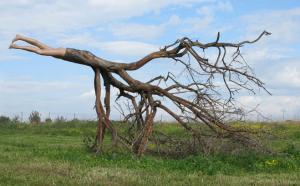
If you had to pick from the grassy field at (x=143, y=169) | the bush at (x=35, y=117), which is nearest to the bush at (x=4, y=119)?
the bush at (x=35, y=117)

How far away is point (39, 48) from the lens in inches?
615

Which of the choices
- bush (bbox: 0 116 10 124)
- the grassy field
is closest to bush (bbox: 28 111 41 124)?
bush (bbox: 0 116 10 124)

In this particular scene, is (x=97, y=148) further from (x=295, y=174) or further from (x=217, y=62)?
(x=295, y=174)

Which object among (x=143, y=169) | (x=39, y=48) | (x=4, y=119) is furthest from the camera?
(x=4, y=119)

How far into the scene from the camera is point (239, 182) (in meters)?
10.7

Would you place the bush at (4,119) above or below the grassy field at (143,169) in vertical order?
above

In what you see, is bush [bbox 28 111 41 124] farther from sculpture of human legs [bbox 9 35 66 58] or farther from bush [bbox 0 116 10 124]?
sculpture of human legs [bbox 9 35 66 58]

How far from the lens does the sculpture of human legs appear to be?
15508 mm

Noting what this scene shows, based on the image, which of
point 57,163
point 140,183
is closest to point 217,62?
point 57,163

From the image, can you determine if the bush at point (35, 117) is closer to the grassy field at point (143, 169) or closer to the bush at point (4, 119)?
the bush at point (4, 119)

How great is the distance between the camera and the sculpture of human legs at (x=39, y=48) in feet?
50.9

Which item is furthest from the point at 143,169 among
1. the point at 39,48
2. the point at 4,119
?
the point at 4,119

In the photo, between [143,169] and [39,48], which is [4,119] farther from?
[143,169]

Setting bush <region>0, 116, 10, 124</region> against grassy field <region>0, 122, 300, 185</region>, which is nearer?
grassy field <region>0, 122, 300, 185</region>
